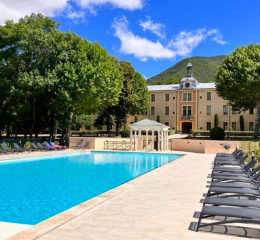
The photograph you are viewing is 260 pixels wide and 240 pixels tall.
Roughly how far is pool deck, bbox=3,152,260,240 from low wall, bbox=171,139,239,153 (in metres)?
14.4

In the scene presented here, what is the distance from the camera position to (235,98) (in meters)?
31.6

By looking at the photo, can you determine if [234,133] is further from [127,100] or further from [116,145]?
[116,145]

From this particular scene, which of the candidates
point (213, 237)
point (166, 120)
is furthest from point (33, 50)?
point (166, 120)

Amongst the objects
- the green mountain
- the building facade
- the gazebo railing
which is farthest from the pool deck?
the green mountain

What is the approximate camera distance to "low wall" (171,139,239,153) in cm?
2145

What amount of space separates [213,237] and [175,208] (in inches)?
68.0

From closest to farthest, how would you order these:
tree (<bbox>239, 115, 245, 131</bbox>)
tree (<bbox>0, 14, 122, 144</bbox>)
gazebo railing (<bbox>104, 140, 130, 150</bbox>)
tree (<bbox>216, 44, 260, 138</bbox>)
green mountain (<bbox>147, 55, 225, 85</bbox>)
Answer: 1. tree (<bbox>0, 14, 122, 144</bbox>)
2. gazebo railing (<bbox>104, 140, 130, 150</bbox>)
3. tree (<bbox>216, 44, 260, 138</bbox>)
4. tree (<bbox>239, 115, 245, 131</bbox>)
5. green mountain (<bbox>147, 55, 225, 85</bbox>)

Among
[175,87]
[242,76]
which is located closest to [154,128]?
[242,76]

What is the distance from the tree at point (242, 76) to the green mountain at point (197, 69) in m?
55.1

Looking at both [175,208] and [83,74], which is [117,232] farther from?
[83,74]

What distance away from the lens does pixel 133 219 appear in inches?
205

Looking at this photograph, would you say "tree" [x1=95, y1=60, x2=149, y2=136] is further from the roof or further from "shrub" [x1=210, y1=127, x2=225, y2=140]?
"shrub" [x1=210, y1=127, x2=225, y2=140]

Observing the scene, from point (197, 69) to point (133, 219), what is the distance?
91101 millimetres

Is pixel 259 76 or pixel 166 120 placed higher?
pixel 259 76
